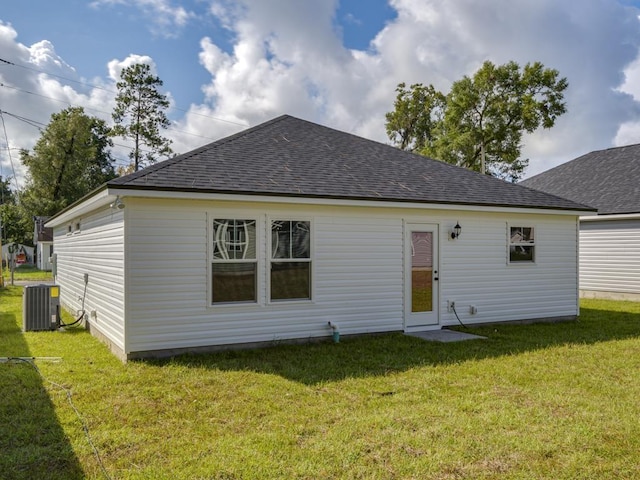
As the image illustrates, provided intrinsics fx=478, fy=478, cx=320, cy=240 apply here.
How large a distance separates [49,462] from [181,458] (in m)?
0.98

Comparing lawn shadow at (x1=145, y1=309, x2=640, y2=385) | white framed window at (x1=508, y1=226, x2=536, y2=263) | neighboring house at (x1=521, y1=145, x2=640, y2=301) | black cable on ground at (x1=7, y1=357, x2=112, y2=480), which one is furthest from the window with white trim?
neighboring house at (x1=521, y1=145, x2=640, y2=301)

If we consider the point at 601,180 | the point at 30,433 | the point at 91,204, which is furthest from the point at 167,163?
the point at 601,180

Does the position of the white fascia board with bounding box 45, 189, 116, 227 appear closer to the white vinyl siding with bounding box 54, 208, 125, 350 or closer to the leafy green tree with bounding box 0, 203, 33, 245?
the white vinyl siding with bounding box 54, 208, 125, 350

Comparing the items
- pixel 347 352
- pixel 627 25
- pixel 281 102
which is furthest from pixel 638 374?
pixel 281 102

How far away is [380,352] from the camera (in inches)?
286

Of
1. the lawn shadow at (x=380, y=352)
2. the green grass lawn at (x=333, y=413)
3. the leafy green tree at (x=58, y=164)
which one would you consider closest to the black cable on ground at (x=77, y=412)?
the green grass lawn at (x=333, y=413)

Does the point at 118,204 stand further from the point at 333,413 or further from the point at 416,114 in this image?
the point at 416,114

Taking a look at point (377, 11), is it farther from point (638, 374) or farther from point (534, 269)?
point (638, 374)

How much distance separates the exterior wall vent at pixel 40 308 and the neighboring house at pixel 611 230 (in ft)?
47.8

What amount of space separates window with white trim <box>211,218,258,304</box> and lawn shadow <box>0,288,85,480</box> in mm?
2609

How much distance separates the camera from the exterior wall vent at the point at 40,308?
940 centimetres

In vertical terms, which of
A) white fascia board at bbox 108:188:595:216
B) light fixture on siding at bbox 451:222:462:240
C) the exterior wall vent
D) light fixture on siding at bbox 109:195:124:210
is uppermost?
white fascia board at bbox 108:188:595:216

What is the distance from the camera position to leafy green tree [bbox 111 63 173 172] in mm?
32625

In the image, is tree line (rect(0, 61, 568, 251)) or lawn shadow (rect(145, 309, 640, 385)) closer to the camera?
lawn shadow (rect(145, 309, 640, 385))
